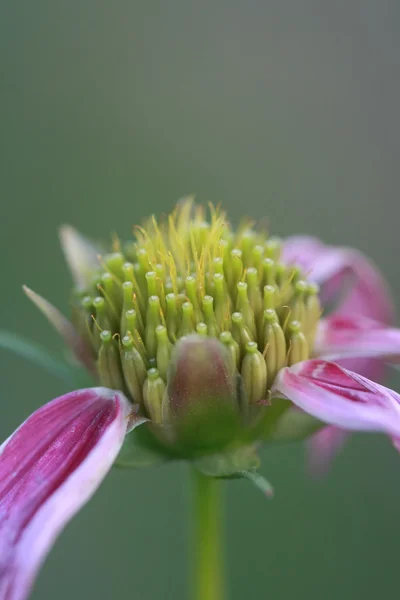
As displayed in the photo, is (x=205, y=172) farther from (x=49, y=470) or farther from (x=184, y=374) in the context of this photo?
(x=49, y=470)

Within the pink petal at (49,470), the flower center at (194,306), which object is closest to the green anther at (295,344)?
the flower center at (194,306)

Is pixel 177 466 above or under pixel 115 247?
under

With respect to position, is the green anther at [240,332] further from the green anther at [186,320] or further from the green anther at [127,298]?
the green anther at [127,298]

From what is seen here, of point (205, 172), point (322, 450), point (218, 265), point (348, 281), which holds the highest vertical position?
point (218, 265)

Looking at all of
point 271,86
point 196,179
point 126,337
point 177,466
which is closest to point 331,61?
point 271,86

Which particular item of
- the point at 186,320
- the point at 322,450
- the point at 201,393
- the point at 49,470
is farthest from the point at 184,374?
the point at 322,450

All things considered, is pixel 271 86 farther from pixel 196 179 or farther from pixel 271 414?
pixel 271 414
